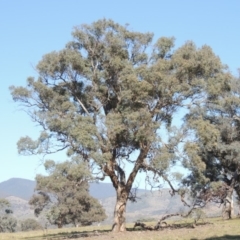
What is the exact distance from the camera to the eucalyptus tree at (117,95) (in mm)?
31328

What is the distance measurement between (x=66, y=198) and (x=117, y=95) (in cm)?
3400

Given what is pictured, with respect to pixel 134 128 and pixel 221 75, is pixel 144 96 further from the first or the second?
pixel 221 75

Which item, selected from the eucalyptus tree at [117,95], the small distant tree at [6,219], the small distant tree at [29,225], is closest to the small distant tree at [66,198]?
the eucalyptus tree at [117,95]

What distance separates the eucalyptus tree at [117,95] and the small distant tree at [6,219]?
73706mm

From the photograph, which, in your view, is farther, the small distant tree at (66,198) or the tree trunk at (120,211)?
the tree trunk at (120,211)

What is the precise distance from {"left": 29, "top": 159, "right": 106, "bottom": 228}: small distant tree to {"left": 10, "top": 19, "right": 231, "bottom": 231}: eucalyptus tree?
5.69 ft

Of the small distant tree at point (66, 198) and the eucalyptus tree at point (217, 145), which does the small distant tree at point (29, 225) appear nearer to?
the small distant tree at point (66, 198)

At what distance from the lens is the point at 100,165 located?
103ft

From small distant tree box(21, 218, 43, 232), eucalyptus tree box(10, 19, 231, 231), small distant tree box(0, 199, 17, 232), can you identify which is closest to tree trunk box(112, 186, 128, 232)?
eucalyptus tree box(10, 19, 231, 231)

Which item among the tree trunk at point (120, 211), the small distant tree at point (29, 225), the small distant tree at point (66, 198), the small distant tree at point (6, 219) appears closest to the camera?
the small distant tree at point (66, 198)

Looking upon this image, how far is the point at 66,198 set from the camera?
65000 millimetres

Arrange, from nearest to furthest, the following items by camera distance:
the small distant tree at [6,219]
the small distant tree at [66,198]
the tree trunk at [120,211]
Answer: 1. the small distant tree at [66,198]
2. the tree trunk at [120,211]
3. the small distant tree at [6,219]

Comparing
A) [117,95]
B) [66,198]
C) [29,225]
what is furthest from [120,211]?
[29,225]

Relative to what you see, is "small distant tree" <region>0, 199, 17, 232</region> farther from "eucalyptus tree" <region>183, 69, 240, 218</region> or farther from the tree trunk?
the tree trunk
